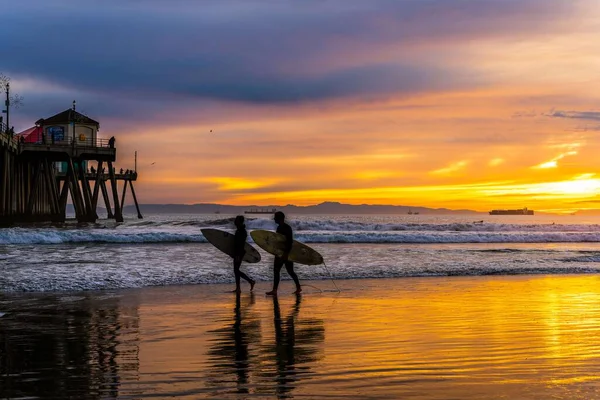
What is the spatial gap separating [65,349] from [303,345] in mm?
2931

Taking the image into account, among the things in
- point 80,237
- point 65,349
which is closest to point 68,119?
point 80,237

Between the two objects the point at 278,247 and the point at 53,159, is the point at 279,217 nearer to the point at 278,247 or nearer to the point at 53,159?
the point at 278,247

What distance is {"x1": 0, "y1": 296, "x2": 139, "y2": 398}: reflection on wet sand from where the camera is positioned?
253 inches

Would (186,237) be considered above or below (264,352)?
above

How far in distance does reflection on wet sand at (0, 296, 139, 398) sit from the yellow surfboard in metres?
3.49

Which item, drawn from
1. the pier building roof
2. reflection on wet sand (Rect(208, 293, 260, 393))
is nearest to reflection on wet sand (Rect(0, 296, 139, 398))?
reflection on wet sand (Rect(208, 293, 260, 393))

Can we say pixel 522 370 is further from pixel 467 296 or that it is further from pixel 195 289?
pixel 195 289

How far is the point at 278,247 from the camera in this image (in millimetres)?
14586

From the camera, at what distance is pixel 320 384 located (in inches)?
250

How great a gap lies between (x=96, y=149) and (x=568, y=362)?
153 ft

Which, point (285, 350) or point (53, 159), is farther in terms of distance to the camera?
point (53, 159)

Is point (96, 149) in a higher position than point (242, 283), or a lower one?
higher

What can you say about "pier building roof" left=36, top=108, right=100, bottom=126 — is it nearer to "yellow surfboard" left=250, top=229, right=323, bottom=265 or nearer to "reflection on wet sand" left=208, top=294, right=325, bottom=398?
"yellow surfboard" left=250, top=229, right=323, bottom=265

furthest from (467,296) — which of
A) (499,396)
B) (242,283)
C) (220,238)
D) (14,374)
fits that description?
(14,374)
